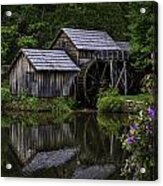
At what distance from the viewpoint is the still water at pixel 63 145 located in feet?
6.36

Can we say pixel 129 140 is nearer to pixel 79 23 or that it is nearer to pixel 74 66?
pixel 74 66

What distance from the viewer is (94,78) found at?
196 cm

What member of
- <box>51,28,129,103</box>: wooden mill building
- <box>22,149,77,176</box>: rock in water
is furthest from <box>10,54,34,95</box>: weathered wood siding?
<box>22,149,77,176</box>: rock in water

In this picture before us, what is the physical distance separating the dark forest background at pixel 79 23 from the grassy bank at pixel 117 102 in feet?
0.36

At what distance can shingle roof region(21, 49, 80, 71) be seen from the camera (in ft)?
6.50

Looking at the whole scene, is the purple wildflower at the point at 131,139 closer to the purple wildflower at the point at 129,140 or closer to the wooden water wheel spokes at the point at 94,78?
the purple wildflower at the point at 129,140

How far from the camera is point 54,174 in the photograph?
6.44ft

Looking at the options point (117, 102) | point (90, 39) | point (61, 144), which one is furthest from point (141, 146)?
point (90, 39)

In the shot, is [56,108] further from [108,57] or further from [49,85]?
[108,57]

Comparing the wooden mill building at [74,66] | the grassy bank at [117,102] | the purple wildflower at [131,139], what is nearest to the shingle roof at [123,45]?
the wooden mill building at [74,66]

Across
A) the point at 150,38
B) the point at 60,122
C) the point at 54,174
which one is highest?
the point at 150,38

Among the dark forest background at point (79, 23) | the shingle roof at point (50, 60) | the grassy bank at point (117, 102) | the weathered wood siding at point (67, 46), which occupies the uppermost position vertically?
the dark forest background at point (79, 23)

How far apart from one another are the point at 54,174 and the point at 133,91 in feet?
1.21

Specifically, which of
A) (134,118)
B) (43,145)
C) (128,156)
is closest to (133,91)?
(134,118)
